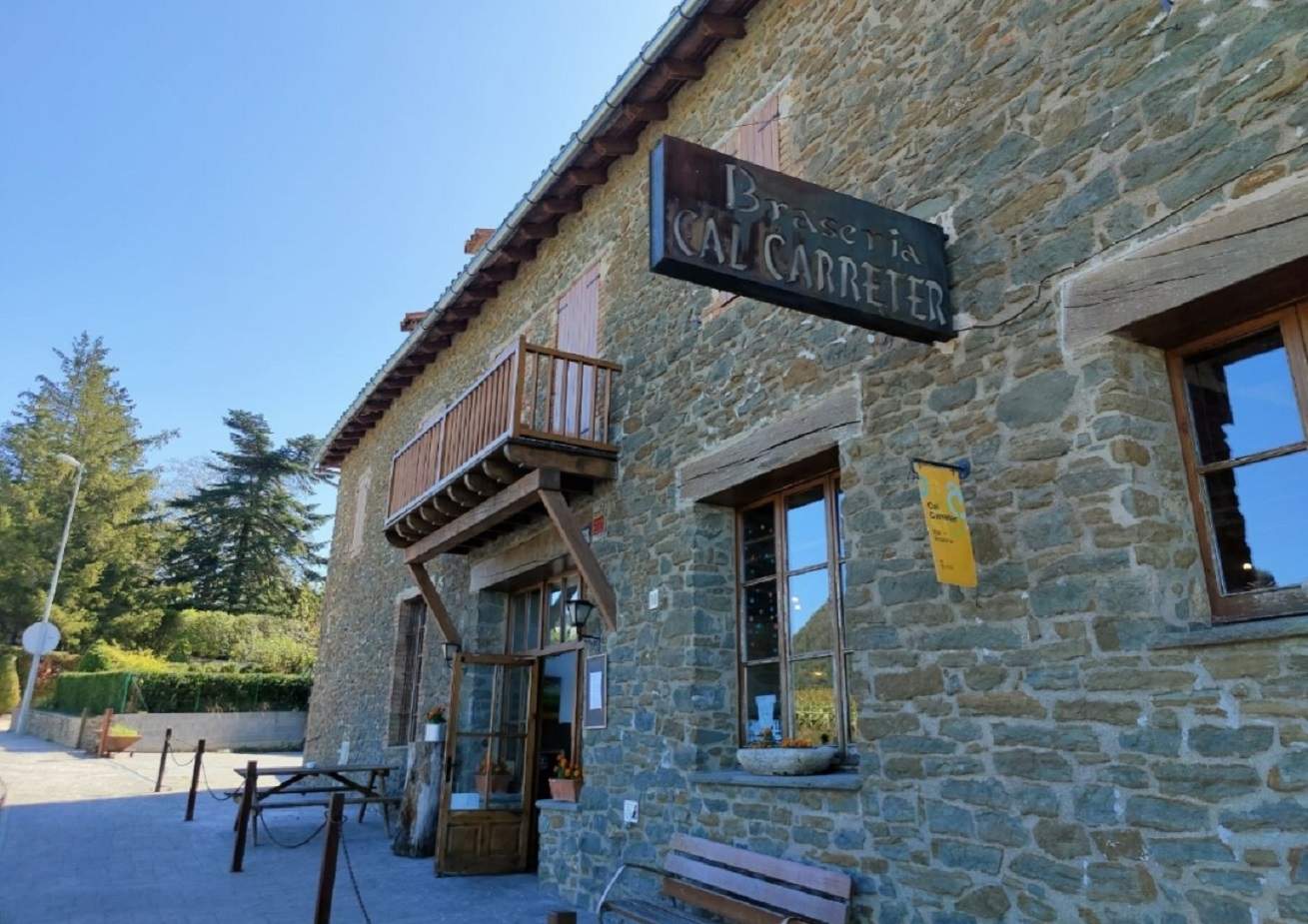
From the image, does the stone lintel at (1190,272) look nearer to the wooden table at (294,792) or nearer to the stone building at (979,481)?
the stone building at (979,481)

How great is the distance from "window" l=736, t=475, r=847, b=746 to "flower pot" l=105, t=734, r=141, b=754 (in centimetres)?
1817

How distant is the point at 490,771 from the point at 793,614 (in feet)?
13.1

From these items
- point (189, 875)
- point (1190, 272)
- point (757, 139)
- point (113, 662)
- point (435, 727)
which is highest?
point (757, 139)

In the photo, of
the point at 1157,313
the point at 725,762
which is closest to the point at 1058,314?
the point at 1157,313

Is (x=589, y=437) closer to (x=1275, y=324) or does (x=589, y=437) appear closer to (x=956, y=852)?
(x=956, y=852)

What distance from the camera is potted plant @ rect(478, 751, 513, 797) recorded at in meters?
8.04

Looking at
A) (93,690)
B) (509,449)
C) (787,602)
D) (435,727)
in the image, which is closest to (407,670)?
(435,727)

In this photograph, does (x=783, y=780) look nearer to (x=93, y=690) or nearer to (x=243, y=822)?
(x=243, y=822)

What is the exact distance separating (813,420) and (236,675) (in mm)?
22585

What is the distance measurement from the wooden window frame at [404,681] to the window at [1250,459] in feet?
30.9

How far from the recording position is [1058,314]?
3877 mm

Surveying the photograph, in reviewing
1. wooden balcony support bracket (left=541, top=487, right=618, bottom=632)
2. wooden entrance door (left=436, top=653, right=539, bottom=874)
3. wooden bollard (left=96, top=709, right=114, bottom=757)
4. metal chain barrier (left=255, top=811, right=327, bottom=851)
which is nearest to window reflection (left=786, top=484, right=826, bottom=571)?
wooden balcony support bracket (left=541, top=487, right=618, bottom=632)

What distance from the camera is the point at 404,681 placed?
1152 cm

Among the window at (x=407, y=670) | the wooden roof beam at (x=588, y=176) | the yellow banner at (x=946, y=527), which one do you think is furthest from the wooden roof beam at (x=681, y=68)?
the window at (x=407, y=670)
